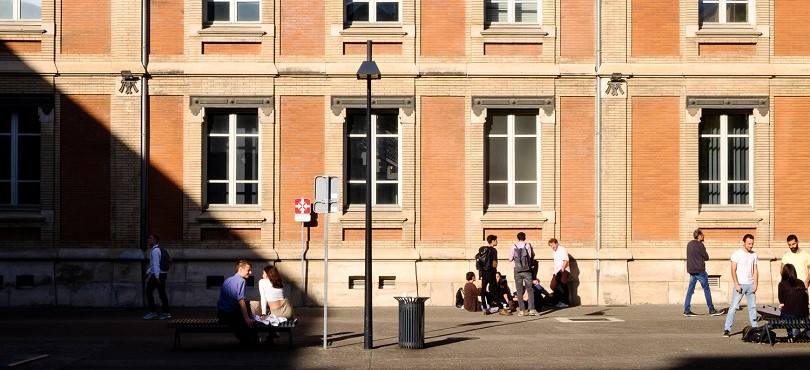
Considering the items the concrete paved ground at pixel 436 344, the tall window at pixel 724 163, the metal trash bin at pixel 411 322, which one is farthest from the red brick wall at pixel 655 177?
the metal trash bin at pixel 411 322

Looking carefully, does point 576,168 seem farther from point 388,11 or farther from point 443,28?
point 388,11

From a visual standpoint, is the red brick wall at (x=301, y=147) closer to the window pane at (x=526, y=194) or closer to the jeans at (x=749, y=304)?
the window pane at (x=526, y=194)

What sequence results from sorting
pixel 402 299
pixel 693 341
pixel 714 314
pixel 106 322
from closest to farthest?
pixel 402 299 → pixel 693 341 → pixel 106 322 → pixel 714 314

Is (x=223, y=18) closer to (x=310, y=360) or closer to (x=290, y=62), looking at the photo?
(x=290, y=62)

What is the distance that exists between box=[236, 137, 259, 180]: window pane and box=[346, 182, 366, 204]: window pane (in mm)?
2235

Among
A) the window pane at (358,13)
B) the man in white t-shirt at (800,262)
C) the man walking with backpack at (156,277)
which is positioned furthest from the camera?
the window pane at (358,13)

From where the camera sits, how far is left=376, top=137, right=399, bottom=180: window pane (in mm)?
29266

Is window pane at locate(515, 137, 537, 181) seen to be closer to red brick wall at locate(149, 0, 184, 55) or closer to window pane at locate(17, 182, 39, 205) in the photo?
red brick wall at locate(149, 0, 184, 55)

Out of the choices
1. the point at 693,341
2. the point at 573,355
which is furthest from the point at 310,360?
the point at 693,341

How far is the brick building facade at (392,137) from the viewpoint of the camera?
2866 centimetres

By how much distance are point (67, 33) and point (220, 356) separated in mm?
12068

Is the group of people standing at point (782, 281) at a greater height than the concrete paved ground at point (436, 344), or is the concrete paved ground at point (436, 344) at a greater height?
the group of people standing at point (782, 281)

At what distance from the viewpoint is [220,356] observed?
19.7m

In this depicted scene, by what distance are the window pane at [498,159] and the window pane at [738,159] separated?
17.5 ft
